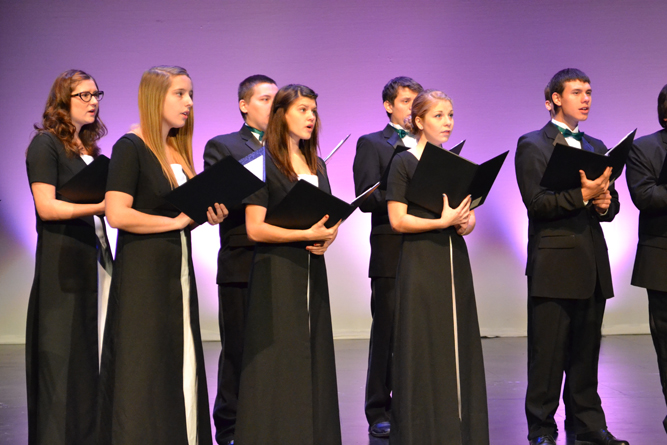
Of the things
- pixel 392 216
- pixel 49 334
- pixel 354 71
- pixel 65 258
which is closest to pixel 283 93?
pixel 392 216

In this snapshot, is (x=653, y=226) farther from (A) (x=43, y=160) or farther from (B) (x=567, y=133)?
(A) (x=43, y=160)

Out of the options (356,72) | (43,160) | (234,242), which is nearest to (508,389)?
(234,242)

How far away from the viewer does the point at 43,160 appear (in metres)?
2.94

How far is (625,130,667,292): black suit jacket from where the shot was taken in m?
3.27

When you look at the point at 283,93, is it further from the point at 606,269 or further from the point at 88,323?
the point at 606,269

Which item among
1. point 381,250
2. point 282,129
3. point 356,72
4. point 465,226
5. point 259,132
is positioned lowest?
point 381,250

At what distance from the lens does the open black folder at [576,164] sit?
2.97 m

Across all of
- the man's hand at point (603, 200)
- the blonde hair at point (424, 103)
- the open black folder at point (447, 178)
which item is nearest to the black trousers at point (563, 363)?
the man's hand at point (603, 200)

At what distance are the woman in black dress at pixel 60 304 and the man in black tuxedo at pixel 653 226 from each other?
7.90ft

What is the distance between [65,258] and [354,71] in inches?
159

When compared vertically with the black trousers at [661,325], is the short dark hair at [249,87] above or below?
above

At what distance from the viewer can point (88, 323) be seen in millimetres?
2953

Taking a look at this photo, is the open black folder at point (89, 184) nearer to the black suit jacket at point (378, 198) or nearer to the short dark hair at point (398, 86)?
the black suit jacket at point (378, 198)

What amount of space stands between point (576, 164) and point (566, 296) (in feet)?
1.99
